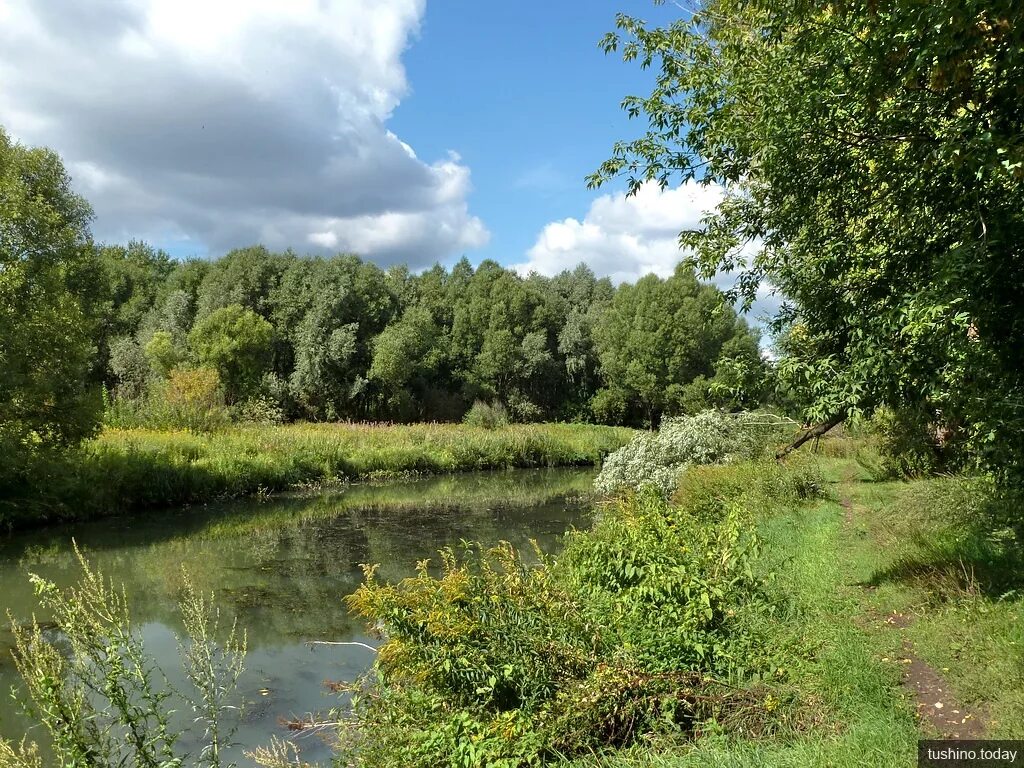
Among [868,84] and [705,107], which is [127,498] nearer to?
[705,107]

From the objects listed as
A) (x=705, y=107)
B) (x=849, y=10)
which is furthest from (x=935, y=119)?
(x=705, y=107)

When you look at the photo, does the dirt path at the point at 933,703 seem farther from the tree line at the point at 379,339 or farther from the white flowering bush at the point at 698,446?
the tree line at the point at 379,339

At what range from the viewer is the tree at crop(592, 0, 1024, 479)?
474cm

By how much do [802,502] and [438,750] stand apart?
10911 millimetres

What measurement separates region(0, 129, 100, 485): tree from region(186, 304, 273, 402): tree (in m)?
16.4

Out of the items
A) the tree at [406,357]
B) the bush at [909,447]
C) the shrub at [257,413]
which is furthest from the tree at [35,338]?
the tree at [406,357]

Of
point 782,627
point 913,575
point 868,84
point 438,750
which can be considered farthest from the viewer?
point 913,575

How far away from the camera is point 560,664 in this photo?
16.0ft

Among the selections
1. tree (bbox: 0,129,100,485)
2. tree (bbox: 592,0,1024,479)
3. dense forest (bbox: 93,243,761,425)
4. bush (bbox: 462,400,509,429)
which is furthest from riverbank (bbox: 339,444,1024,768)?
bush (bbox: 462,400,509,429)

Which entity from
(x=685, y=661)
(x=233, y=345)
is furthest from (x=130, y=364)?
(x=685, y=661)

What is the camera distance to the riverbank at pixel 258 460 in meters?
16.5

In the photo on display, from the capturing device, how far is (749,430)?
723 inches

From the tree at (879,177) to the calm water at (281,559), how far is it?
608cm

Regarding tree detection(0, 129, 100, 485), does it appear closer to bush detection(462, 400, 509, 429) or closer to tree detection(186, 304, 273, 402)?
tree detection(186, 304, 273, 402)
